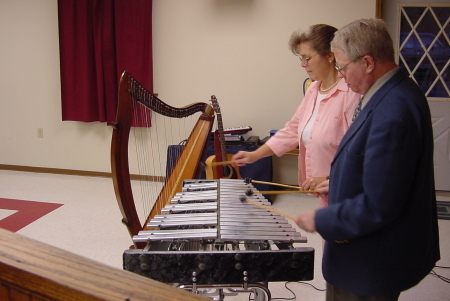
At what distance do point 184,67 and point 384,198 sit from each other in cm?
408

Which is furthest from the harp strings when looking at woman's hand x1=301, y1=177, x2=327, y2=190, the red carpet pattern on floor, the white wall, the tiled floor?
woman's hand x1=301, y1=177, x2=327, y2=190

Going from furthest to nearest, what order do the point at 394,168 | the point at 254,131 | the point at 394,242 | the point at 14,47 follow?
the point at 14,47
the point at 254,131
the point at 394,242
the point at 394,168

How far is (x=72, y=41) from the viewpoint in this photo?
197 inches

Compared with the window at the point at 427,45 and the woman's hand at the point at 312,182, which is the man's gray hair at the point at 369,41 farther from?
the window at the point at 427,45

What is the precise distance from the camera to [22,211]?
3996mm

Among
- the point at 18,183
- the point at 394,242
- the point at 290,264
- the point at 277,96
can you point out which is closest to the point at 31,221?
the point at 18,183

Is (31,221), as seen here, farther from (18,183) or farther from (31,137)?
(31,137)

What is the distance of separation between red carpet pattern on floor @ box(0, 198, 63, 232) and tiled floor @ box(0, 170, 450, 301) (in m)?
0.06

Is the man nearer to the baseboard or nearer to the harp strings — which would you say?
the harp strings

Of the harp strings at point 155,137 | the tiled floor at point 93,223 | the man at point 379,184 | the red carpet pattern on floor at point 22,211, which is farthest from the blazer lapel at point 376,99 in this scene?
the harp strings at point 155,137

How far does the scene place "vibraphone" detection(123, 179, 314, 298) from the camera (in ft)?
4.10

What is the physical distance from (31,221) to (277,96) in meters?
2.73

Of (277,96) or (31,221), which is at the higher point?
(277,96)

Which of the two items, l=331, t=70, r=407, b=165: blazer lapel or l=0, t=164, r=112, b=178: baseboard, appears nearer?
l=331, t=70, r=407, b=165: blazer lapel
